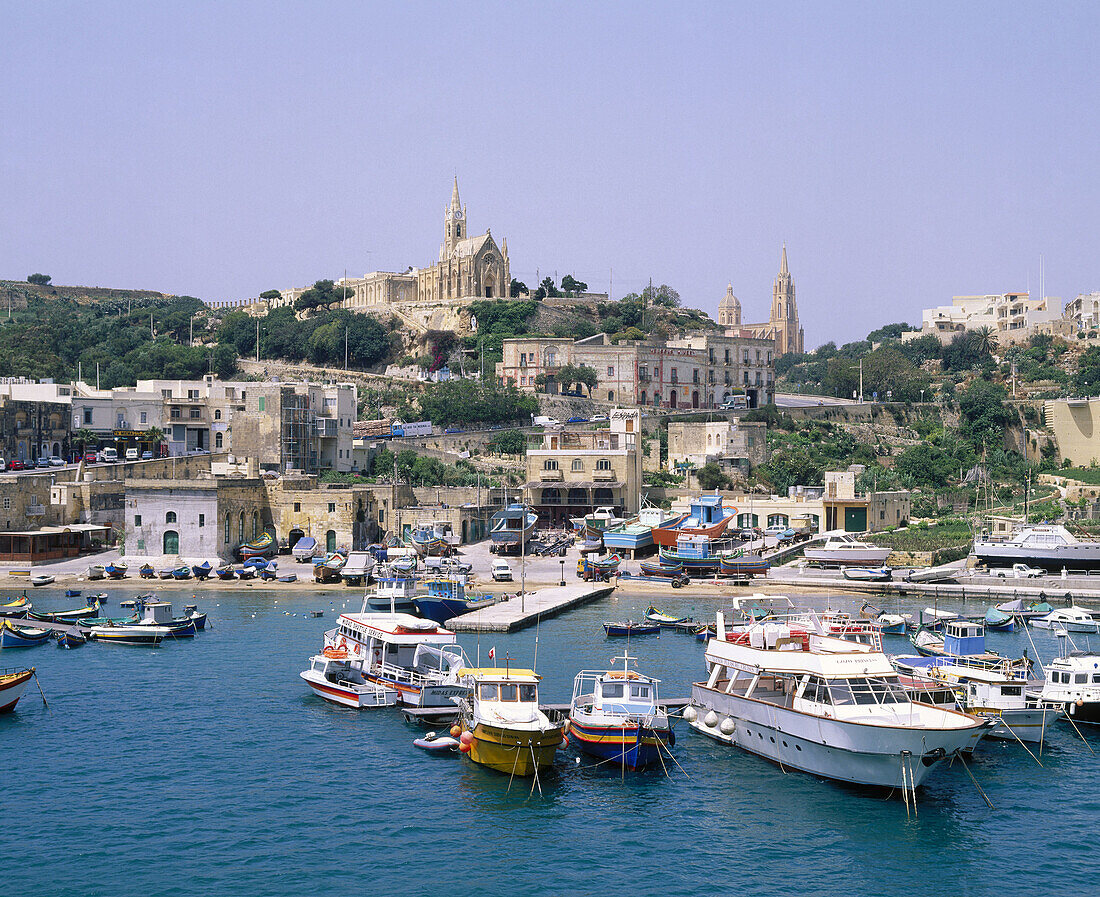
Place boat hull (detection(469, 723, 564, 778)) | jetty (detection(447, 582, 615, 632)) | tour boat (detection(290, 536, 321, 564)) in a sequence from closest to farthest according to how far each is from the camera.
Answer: boat hull (detection(469, 723, 564, 778)), jetty (detection(447, 582, 615, 632)), tour boat (detection(290, 536, 321, 564))

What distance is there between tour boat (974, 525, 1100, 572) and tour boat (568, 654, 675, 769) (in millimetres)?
34488

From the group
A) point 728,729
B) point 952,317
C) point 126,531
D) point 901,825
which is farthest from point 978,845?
point 952,317

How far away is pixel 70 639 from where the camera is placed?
42406 mm

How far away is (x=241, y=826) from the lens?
25.2 m

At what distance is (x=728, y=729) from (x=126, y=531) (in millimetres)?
39279

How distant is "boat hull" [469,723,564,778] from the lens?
27.8 meters

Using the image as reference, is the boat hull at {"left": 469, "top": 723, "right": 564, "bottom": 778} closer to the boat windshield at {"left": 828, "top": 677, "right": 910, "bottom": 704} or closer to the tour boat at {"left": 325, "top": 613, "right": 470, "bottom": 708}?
the tour boat at {"left": 325, "top": 613, "right": 470, "bottom": 708}

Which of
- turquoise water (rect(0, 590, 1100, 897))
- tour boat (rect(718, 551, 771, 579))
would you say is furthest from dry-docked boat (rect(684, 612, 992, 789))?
tour boat (rect(718, 551, 771, 579))

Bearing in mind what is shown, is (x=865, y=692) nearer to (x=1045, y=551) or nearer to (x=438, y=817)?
(x=438, y=817)

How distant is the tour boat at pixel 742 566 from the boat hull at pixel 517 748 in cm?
3125

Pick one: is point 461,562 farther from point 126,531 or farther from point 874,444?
point 874,444

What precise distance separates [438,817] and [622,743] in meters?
4.98

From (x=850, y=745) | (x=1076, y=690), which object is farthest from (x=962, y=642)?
(x=850, y=745)

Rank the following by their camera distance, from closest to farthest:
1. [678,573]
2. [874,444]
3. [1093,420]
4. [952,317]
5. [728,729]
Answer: [728,729] < [678,573] < [1093,420] < [874,444] < [952,317]
